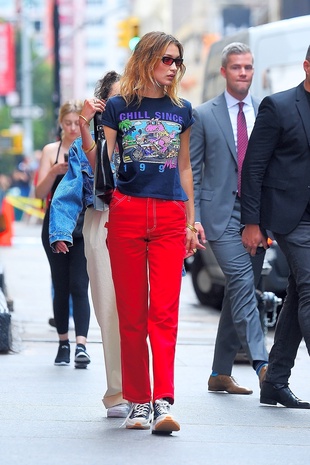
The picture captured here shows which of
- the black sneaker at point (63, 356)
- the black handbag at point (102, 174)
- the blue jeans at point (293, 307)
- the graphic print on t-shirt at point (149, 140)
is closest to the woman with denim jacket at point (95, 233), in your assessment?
the black handbag at point (102, 174)

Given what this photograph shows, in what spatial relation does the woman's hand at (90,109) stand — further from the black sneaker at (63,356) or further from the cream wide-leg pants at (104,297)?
the black sneaker at (63,356)

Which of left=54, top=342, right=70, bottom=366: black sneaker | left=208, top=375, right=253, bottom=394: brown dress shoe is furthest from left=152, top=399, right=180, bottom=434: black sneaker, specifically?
left=54, top=342, right=70, bottom=366: black sneaker

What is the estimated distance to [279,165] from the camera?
21.9ft

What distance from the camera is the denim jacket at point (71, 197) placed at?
22.3 ft

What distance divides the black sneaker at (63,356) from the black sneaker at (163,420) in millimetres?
2957

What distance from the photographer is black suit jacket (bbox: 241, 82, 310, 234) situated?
6.60 m

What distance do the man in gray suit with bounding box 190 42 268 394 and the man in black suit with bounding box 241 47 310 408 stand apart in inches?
32.9

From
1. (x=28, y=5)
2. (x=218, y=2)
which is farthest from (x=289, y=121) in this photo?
(x=218, y=2)

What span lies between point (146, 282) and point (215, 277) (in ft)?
22.5

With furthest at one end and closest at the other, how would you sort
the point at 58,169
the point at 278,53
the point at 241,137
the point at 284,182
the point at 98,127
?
the point at 278,53 → the point at 58,169 → the point at 241,137 → the point at 284,182 → the point at 98,127

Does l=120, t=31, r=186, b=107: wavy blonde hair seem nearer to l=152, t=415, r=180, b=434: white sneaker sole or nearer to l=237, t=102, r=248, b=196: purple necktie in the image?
l=152, t=415, r=180, b=434: white sneaker sole

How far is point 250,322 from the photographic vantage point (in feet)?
24.7

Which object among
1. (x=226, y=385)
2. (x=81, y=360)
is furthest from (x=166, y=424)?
(x=81, y=360)

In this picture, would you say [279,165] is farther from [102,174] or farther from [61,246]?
[61,246]
